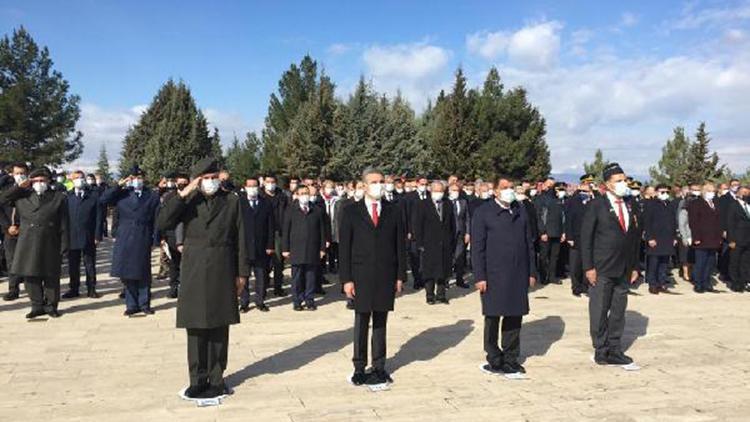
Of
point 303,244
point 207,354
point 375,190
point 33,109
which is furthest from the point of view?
point 33,109

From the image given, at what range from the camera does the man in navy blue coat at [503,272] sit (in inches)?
242

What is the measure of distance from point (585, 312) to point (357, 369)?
517cm

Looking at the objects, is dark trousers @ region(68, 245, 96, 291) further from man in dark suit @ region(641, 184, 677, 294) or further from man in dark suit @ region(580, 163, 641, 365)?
man in dark suit @ region(641, 184, 677, 294)

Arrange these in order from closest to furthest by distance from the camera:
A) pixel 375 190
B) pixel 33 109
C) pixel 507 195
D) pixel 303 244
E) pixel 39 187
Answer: pixel 375 190
pixel 507 195
pixel 39 187
pixel 303 244
pixel 33 109

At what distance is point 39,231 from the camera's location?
8758 millimetres

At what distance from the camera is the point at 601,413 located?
5.05 metres

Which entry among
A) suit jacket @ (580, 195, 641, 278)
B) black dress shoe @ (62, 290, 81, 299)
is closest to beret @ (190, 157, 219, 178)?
suit jacket @ (580, 195, 641, 278)

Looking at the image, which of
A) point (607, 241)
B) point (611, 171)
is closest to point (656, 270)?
point (611, 171)

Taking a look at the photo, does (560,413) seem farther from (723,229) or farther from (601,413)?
(723,229)

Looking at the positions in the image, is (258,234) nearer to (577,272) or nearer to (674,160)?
(577,272)

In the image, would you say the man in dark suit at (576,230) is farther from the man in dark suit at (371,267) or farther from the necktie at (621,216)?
the man in dark suit at (371,267)

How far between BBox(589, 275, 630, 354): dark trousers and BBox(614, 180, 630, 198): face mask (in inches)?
35.8

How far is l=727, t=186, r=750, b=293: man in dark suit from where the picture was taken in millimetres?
12102

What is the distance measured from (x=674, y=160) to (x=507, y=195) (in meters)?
41.2
